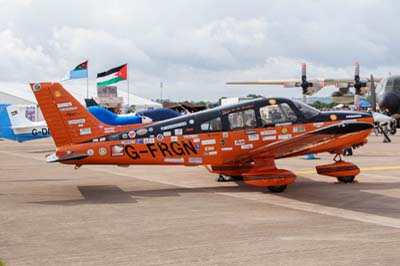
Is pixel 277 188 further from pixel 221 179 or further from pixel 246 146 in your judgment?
pixel 221 179

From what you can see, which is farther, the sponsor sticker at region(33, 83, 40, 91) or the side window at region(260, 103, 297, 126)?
the side window at region(260, 103, 297, 126)

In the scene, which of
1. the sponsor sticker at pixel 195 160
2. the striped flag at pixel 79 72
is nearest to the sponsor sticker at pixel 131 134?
the sponsor sticker at pixel 195 160

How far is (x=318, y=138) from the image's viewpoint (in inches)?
492

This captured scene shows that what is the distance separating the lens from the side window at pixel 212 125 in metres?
13.2

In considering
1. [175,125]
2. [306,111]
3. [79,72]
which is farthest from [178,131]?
[79,72]

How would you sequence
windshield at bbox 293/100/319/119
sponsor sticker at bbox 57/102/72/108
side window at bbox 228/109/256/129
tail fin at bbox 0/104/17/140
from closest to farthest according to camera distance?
1. sponsor sticker at bbox 57/102/72/108
2. side window at bbox 228/109/256/129
3. windshield at bbox 293/100/319/119
4. tail fin at bbox 0/104/17/140

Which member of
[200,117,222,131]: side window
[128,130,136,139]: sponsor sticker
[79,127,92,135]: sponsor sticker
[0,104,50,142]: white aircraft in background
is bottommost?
[0,104,50,142]: white aircraft in background

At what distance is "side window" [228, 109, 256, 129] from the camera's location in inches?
522

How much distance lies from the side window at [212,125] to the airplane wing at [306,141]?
867mm

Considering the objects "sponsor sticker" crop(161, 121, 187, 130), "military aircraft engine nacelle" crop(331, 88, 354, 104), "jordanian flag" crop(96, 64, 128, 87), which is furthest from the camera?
"military aircraft engine nacelle" crop(331, 88, 354, 104)

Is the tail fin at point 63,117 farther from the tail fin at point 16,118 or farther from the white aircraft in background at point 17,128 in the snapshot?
the tail fin at point 16,118

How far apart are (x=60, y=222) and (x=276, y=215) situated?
12.2ft

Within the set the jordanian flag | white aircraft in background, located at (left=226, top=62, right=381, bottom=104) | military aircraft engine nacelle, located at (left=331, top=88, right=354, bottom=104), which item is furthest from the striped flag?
military aircraft engine nacelle, located at (left=331, top=88, right=354, bottom=104)

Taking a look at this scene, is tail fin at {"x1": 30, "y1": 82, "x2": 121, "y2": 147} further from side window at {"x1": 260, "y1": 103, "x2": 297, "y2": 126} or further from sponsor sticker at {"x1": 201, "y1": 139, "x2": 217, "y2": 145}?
side window at {"x1": 260, "y1": 103, "x2": 297, "y2": 126}
